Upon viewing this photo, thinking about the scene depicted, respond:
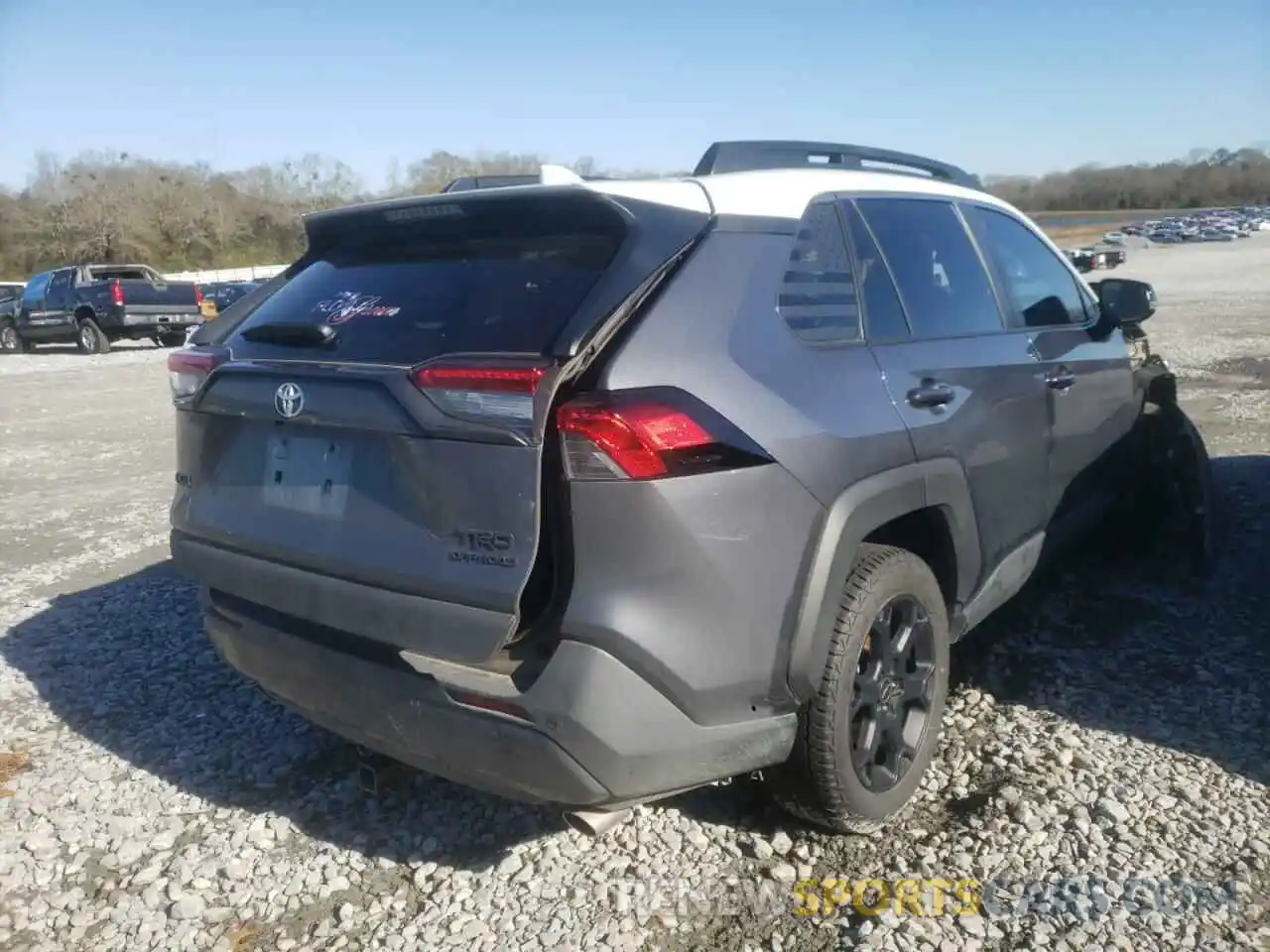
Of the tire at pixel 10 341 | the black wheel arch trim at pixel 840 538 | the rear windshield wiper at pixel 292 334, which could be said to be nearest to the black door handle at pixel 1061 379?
the black wheel arch trim at pixel 840 538

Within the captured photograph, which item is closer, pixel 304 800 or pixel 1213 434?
pixel 304 800

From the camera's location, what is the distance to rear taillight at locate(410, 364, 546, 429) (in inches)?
85.0

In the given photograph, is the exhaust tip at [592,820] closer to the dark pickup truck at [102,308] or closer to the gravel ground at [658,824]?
the gravel ground at [658,824]

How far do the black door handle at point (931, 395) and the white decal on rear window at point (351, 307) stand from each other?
4.74 feet

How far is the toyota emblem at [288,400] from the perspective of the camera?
8.27 ft

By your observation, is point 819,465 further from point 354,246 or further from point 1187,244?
point 1187,244

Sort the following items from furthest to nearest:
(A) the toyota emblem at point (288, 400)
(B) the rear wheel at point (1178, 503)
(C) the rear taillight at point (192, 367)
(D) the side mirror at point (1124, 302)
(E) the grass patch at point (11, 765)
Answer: (B) the rear wheel at point (1178, 503), (D) the side mirror at point (1124, 302), (E) the grass patch at point (11, 765), (C) the rear taillight at point (192, 367), (A) the toyota emblem at point (288, 400)

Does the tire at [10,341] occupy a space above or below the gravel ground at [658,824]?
below

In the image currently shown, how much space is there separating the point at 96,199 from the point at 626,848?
67241mm

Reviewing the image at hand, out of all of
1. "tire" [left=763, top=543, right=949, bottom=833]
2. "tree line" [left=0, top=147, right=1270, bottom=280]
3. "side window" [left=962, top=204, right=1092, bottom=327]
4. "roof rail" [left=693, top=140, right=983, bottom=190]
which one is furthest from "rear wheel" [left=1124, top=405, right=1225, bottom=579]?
"tree line" [left=0, top=147, right=1270, bottom=280]

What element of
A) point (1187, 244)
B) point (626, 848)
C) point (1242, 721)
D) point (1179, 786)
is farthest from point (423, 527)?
point (1187, 244)

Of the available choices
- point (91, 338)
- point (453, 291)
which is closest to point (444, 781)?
point (453, 291)

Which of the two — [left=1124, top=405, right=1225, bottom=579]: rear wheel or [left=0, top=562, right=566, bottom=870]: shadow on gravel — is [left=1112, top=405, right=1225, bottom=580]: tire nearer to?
[left=1124, top=405, right=1225, bottom=579]: rear wheel

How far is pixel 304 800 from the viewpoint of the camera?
125 inches
